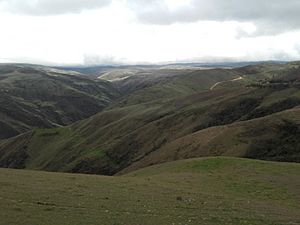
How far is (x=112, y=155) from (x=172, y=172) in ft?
230

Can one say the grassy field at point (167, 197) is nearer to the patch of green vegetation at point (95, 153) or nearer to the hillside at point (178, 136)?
the hillside at point (178, 136)

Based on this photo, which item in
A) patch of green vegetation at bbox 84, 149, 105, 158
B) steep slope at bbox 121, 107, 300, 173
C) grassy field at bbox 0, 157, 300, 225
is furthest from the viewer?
patch of green vegetation at bbox 84, 149, 105, 158

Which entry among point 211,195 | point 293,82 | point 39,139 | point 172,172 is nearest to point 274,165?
point 172,172

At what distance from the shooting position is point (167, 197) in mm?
38562

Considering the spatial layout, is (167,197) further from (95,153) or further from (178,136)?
(95,153)

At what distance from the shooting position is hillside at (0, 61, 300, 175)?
89.8m

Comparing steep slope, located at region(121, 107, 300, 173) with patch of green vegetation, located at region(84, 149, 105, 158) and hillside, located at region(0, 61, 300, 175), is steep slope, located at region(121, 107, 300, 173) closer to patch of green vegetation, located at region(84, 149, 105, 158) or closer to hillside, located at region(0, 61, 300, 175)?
hillside, located at region(0, 61, 300, 175)

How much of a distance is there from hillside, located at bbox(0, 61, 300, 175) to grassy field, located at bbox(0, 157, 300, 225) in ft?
102

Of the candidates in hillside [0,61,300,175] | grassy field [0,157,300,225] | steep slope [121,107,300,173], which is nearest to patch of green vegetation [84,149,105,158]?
hillside [0,61,300,175]

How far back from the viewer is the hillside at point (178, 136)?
294 feet

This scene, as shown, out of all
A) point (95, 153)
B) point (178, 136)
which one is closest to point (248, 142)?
point (178, 136)

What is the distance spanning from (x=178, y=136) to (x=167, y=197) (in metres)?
83.4

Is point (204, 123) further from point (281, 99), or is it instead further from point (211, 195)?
point (211, 195)

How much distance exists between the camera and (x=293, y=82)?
147m
